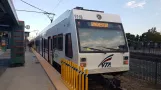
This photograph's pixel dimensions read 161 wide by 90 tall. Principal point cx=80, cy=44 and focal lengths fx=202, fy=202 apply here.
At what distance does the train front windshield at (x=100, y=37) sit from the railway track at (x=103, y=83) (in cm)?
119

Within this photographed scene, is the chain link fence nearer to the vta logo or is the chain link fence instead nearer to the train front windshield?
the train front windshield

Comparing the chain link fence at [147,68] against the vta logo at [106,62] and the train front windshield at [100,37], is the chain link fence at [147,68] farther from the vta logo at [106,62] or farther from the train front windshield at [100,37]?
the vta logo at [106,62]

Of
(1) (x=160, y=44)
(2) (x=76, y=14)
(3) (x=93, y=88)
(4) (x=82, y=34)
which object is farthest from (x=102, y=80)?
(1) (x=160, y=44)

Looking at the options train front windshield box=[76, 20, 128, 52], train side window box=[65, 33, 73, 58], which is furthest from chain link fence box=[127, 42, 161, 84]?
train side window box=[65, 33, 73, 58]

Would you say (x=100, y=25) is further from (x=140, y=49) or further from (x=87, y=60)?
(x=140, y=49)

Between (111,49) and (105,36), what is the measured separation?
548 mm

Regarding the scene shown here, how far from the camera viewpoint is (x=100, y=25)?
25.7ft

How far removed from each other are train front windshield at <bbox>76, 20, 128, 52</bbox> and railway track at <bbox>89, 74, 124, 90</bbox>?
3.90 ft

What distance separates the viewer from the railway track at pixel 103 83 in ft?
24.7

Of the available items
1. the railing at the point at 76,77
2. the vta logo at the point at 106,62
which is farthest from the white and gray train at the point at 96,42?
the railing at the point at 76,77

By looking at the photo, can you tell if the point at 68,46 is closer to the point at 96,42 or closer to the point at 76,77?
the point at 96,42

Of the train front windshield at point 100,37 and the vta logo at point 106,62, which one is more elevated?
the train front windshield at point 100,37

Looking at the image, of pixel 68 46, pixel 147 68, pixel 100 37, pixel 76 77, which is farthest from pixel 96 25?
pixel 147 68

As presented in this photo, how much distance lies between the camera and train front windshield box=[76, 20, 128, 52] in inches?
289
